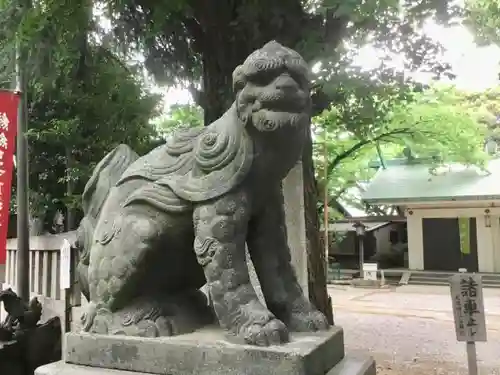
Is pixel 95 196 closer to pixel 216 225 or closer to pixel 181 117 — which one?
pixel 216 225

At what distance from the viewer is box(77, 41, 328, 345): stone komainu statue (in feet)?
5.36

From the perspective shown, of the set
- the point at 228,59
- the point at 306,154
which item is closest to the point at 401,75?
the point at 306,154

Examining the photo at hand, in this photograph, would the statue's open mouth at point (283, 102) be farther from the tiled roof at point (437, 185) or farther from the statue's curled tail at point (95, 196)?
the tiled roof at point (437, 185)

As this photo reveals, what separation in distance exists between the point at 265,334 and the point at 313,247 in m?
3.09

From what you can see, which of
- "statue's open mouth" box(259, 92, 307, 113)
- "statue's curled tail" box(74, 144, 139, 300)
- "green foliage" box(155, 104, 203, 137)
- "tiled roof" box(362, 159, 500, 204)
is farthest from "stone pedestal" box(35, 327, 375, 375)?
"tiled roof" box(362, 159, 500, 204)

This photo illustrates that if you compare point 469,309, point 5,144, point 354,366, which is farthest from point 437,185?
point 354,366

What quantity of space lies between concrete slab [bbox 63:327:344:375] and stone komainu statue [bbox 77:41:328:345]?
0.05 meters

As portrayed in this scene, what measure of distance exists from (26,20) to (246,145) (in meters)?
3.15

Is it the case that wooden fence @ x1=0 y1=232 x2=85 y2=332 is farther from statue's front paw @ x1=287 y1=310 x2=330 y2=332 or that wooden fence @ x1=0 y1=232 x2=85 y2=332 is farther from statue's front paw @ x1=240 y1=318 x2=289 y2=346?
statue's front paw @ x1=240 y1=318 x2=289 y2=346

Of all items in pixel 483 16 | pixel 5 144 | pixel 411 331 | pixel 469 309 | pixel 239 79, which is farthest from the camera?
pixel 411 331

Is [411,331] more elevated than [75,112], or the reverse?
[75,112]

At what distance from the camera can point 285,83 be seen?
5.27ft

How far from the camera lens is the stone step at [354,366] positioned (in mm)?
1719

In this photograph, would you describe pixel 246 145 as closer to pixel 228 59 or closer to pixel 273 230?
pixel 273 230
